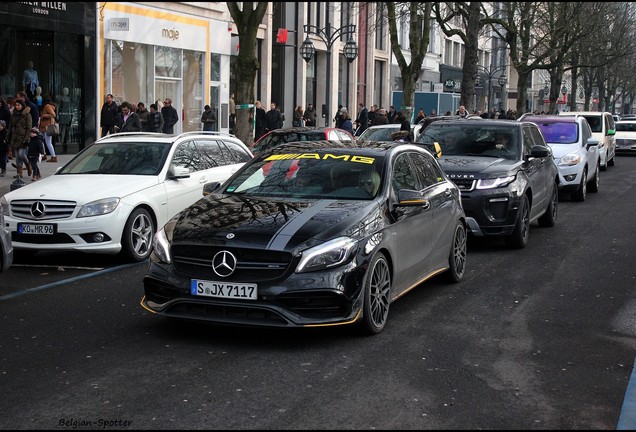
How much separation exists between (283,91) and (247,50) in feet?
76.7

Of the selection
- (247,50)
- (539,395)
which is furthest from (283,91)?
(539,395)

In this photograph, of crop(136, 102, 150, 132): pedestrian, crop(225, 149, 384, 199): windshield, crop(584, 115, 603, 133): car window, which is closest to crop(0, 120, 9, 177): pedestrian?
crop(136, 102, 150, 132): pedestrian

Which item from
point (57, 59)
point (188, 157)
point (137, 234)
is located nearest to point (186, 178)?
point (188, 157)

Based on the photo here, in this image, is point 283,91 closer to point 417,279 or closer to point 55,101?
point 55,101

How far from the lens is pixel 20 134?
1997 cm

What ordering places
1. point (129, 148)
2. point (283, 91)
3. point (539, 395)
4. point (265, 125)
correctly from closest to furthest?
point (539, 395) → point (129, 148) → point (265, 125) → point (283, 91)

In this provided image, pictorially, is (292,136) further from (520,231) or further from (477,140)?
(520,231)

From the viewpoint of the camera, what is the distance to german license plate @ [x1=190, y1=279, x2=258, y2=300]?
695cm

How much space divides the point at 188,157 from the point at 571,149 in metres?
10.1

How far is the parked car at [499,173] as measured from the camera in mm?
12359

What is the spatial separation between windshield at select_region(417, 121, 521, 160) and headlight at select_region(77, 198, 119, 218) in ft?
16.0

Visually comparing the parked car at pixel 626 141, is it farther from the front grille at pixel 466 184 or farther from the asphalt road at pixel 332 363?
the asphalt road at pixel 332 363

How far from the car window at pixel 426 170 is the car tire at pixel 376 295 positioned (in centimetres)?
173

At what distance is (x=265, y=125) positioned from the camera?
32531 mm
